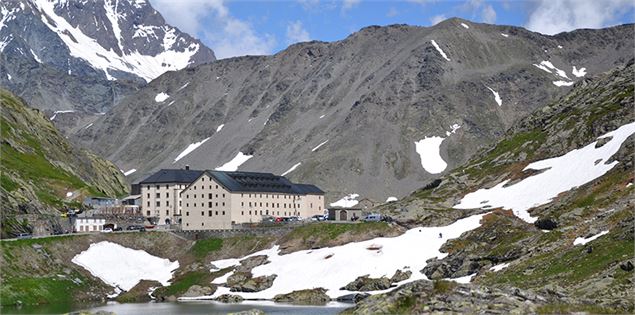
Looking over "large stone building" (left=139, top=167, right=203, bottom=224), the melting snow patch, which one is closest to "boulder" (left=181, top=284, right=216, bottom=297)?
the melting snow patch

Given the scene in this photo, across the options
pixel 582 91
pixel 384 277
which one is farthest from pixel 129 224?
pixel 582 91

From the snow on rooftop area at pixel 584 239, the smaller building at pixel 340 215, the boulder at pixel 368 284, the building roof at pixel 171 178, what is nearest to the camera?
the snow on rooftop area at pixel 584 239

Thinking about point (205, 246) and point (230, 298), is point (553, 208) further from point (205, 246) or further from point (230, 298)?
point (205, 246)

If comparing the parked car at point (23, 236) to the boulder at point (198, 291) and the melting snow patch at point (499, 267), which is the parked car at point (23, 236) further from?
the melting snow patch at point (499, 267)

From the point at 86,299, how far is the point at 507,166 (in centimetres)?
8123

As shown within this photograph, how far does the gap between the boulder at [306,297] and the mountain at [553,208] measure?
14306 mm

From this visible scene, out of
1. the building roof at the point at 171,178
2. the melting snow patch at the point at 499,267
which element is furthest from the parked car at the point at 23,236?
the melting snow patch at the point at 499,267

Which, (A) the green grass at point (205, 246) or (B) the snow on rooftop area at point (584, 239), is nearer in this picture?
(B) the snow on rooftop area at point (584, 239)

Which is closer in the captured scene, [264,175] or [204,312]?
[204,312]

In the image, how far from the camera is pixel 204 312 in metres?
105

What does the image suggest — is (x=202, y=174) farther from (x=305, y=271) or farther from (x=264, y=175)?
(x=305, y=271)

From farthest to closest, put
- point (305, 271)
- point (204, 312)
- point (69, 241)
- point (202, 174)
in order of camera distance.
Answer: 1. point (202, 174)
2. point (69, 241)
3. point (305, 271)
4. point (204, 312)

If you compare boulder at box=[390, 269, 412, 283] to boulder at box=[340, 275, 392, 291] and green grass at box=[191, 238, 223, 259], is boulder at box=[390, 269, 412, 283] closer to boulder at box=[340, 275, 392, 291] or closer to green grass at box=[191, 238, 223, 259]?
boulder at box=[340, 275, 392, 291]

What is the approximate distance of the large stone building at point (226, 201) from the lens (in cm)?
17075
